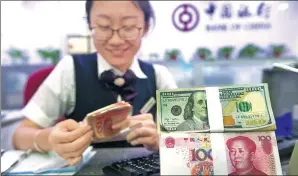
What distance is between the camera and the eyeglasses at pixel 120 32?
1.29 m

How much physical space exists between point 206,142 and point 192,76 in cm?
123

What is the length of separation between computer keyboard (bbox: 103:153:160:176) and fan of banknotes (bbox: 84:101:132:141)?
139mm

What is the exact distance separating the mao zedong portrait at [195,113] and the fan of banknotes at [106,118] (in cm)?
36

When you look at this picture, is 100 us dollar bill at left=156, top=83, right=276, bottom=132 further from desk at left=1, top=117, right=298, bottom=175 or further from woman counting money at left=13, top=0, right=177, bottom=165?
woman counting money at left=13, top=0, right=177, bottom=165

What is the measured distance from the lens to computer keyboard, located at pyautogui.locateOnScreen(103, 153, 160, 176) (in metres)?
0.82

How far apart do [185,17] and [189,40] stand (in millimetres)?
226

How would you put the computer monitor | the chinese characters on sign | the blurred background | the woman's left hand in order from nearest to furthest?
the woman's left hand, the blurred background, the chinese characters on sign, the computer monitor

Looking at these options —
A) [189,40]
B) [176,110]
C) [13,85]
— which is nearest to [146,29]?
[189,40]

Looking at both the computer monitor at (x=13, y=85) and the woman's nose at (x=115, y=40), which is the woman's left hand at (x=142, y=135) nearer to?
the woman's nose at (x=115, y=40)

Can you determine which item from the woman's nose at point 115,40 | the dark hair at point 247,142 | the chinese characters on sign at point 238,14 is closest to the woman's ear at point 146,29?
the woman's nose at point 115,40

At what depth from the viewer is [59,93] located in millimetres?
1289

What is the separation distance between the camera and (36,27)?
1.79 meters

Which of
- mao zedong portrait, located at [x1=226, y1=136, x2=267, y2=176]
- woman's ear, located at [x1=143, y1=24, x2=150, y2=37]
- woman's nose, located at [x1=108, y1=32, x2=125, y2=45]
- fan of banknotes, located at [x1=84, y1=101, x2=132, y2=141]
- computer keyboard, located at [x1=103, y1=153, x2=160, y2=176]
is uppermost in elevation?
woman's ear, located at [x1=143, y1=24, x2=150, y2=37]

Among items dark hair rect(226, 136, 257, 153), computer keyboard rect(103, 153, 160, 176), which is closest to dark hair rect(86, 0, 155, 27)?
computer keyboard rect(103, 153, 160, 176)
